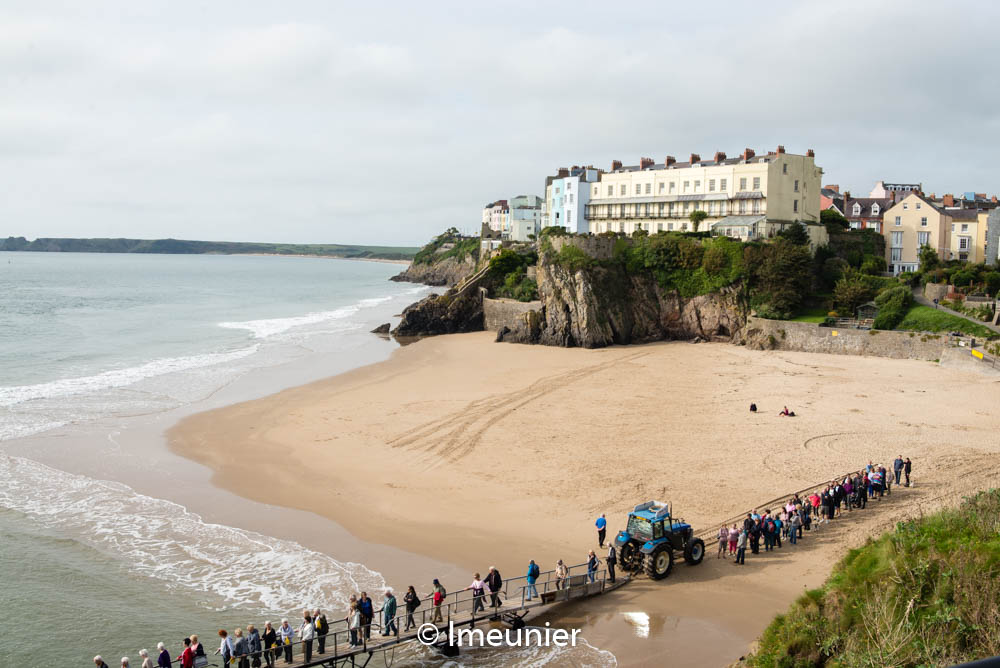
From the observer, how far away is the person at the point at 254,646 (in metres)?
10.8

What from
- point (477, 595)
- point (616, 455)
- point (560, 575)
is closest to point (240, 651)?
point (477, 595)

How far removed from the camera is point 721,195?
49.4 m

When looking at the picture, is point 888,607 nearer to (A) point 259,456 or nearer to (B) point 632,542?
(B) point 632,542

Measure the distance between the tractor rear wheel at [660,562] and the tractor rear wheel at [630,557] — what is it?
0.31 metres

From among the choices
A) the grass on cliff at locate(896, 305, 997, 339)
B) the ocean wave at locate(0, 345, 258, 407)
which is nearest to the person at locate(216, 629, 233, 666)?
the ocean wave at locate(0, 345, 258, 407)

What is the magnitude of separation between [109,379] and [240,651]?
2648 centimetres

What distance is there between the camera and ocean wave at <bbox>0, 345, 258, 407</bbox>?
29406 millimetres

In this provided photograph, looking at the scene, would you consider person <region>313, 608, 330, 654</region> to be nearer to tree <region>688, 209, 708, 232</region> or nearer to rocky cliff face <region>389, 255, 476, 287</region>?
tree <region>688, 209, 708, 232</region>

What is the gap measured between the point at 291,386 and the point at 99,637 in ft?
66.5

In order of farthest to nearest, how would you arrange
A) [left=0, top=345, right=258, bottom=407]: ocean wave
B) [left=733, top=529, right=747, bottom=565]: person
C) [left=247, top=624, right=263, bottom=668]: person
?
[left=0, top=345, right=258, bottom=407]: ocean wave
[left=733, top=529, right=747, bottom=565]: person
[left=247, top=624, right=263, bottom=668]: person

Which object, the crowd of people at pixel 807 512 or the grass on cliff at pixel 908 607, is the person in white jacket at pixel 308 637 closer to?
the grass on cliff at pixel 908 607

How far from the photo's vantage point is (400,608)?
12.7 meters

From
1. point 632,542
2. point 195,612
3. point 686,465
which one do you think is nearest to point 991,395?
point 686,465

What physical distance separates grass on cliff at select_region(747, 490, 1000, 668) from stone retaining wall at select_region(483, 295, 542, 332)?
35765mm
